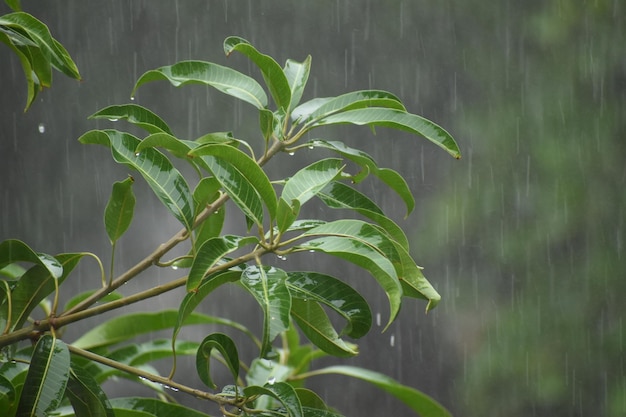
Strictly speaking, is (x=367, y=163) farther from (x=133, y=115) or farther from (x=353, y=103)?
(x=133, y=115)

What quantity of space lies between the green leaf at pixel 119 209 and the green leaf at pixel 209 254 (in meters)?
0.15

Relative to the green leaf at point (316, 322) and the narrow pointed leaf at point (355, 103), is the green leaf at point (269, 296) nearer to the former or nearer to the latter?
the green leaf at point (316, 322)

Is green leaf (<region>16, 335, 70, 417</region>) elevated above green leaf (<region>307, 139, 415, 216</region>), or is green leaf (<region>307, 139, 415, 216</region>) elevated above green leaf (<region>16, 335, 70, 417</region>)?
green leaf (<region>307, 139, 415, 216</region>)

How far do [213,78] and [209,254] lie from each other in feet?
0.71

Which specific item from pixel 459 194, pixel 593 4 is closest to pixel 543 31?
pixel 593 4

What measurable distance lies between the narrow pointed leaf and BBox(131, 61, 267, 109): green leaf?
0.06m

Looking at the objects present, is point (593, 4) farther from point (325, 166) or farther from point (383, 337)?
point (325, 166)

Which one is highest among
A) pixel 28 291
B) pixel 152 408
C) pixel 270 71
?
pixel 270 71

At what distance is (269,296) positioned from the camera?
0.57 m

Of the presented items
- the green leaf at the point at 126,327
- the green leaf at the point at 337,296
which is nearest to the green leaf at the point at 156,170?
the green leaf at the point at 337,296

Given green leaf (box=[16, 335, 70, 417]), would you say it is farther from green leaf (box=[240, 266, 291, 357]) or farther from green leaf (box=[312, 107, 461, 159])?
green leaf (box=[312, 107, 461, 159])

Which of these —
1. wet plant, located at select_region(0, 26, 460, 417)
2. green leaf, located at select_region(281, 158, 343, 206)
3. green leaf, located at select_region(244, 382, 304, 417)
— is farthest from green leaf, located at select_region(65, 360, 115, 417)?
green leaf, located at select_region(281, 158, 343, 206)

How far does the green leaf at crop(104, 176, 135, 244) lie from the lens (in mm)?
708

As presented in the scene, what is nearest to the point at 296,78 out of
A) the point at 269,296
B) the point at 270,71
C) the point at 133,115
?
the point at 270,71
